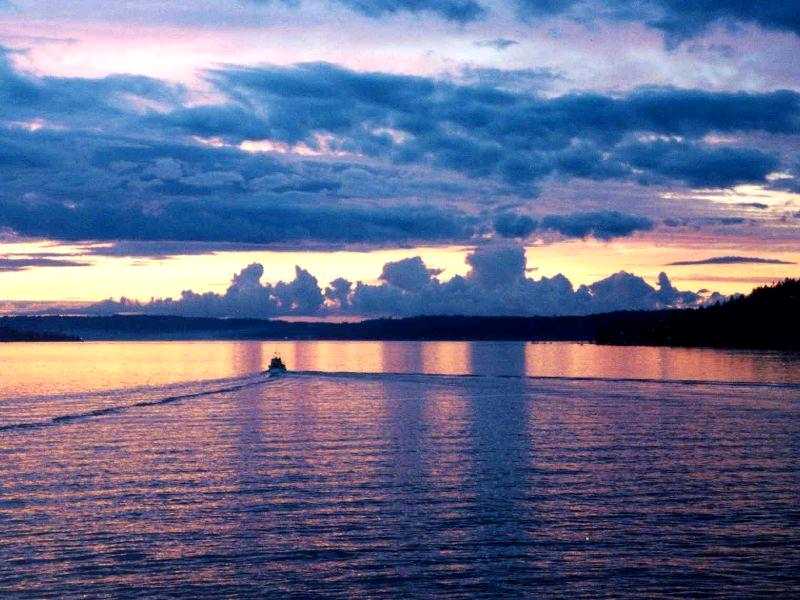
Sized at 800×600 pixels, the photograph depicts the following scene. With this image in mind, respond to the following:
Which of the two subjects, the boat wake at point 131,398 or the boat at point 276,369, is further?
the boat at point 276,369

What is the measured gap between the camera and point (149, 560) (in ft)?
77.6

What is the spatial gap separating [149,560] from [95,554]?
156 centimetres

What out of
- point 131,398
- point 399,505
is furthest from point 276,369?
point 399,505

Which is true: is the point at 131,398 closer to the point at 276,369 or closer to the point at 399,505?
the point at 276,369

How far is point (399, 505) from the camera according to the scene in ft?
99.1

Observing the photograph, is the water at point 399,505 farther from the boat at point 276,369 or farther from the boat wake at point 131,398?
the boat at point 276,369

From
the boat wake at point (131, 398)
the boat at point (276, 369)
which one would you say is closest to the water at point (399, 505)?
the boat wake at point (131, 398)

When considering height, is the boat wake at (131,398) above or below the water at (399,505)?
below

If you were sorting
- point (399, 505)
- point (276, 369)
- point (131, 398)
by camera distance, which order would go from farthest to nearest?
1. point (276, 369)
2. point (131, 398)
3. point (399, 505)

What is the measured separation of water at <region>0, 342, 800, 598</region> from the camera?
72.8 feet

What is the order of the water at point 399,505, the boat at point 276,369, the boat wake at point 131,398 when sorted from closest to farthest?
the water at point 399,505 < the boat wake at point 131,398 < the boat at point 276,369

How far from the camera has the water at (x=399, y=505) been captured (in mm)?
22203

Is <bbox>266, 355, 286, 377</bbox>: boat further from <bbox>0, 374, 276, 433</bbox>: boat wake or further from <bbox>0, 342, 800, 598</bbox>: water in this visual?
<bbox>0, 342, 800, 598</bbox>: water

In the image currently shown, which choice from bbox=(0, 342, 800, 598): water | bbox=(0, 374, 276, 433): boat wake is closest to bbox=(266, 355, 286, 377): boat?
bbox=(0, 374, 276, 433): boat wake
